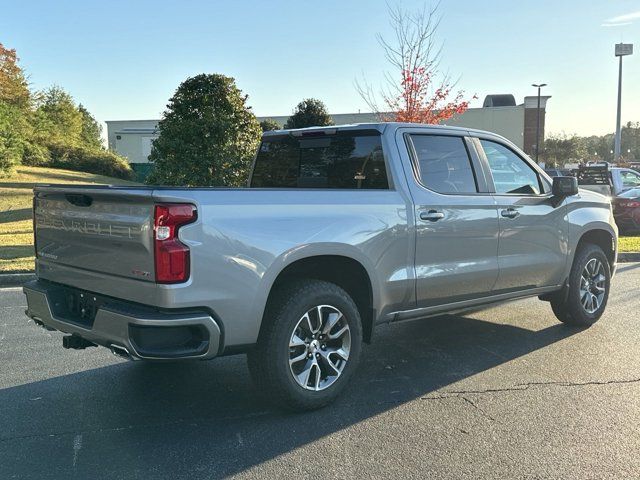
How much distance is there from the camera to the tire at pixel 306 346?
379cm

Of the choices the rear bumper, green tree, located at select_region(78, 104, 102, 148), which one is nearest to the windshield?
the rear bumper

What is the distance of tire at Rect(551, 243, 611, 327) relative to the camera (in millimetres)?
6039

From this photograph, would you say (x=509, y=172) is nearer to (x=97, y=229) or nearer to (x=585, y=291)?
(x=585, y=291)

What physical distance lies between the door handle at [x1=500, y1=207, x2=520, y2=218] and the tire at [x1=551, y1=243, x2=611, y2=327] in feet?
3.99

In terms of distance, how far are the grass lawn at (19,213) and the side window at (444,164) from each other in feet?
23.2

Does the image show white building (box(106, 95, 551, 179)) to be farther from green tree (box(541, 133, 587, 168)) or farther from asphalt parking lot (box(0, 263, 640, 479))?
asphalt parking lot (box(0, 263, 640, 479))

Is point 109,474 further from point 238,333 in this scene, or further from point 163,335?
point 238,333

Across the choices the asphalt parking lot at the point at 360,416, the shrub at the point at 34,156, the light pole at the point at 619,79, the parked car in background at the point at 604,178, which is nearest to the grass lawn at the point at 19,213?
the shrub at the point at 34,156

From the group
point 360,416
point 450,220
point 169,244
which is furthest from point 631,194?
point 169,244

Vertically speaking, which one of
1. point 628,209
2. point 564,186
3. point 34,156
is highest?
point 34,156

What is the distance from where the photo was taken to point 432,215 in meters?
4.59

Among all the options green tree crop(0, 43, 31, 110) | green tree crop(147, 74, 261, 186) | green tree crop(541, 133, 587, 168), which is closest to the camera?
green tree crop(147, 74, 261, 186)

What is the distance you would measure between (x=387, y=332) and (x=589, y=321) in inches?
83.5

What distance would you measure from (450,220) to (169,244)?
7.74ft
